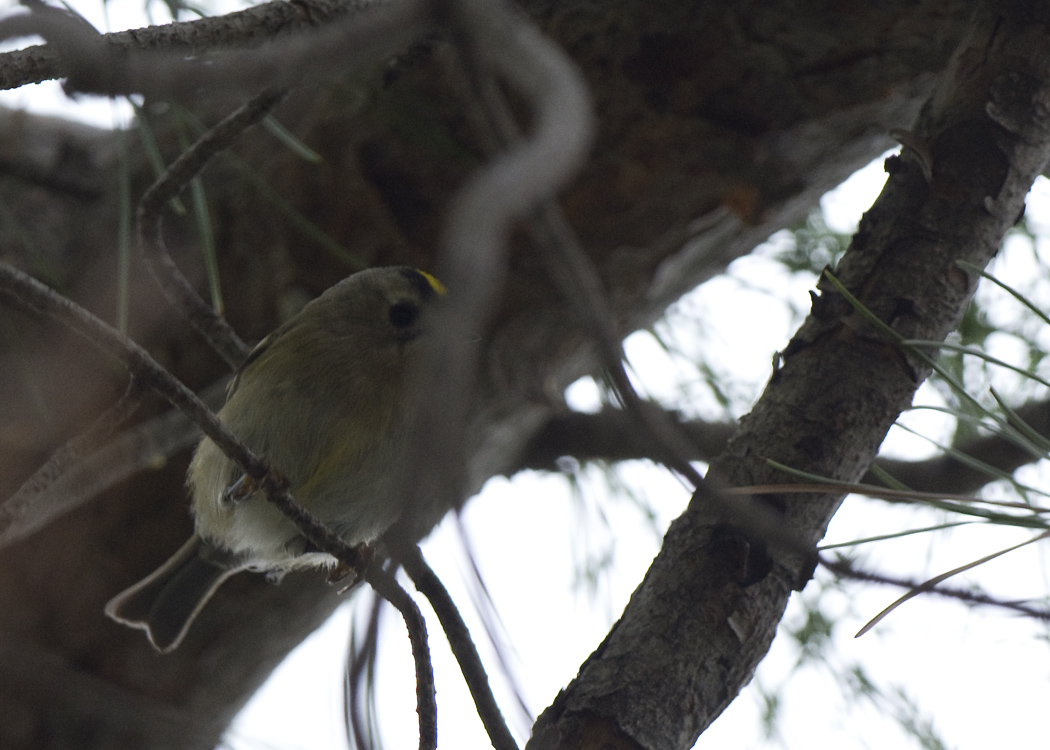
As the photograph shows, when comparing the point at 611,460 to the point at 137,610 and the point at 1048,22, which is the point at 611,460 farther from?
the point at 1048,22

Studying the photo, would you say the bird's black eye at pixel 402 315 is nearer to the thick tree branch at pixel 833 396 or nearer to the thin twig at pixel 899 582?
the thick tree branch at pixel 833 396

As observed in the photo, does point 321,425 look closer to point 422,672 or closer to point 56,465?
point 56,465

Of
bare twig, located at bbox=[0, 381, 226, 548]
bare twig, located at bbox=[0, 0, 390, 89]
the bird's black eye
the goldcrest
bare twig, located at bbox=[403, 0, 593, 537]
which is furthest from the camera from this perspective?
the bird's black eye

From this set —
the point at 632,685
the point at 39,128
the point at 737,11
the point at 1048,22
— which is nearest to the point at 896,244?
the point at 1048,22

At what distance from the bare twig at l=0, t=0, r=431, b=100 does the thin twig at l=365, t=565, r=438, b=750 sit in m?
0.51

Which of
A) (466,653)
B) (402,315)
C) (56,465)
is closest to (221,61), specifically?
(466,653)

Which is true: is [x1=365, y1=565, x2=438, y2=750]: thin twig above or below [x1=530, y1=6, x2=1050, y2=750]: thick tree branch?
below

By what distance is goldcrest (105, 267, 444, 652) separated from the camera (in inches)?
67.2

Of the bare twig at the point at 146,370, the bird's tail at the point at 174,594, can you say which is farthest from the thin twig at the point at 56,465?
the bird's tail at the point at 174,594

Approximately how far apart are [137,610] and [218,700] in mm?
326

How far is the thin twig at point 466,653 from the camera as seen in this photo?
86 cm

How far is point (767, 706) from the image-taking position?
212cm

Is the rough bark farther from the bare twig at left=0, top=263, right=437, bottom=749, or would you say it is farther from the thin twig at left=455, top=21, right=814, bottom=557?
the thin twig at left=455, top=21, right=814, bottom=557

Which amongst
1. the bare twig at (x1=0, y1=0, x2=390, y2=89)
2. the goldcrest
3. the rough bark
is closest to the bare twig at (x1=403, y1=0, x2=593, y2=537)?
the bare twig at (x1=0, y1=0, x2=390, y2=89)
